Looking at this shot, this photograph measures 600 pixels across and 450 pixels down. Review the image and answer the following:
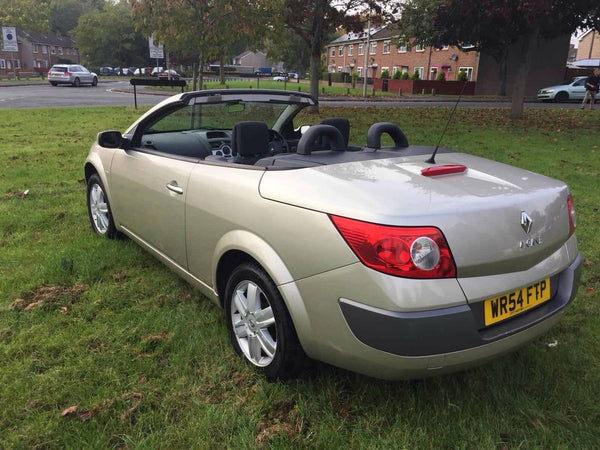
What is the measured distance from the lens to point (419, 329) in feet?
6.35

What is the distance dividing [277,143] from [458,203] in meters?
2.30

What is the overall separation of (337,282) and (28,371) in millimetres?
1915

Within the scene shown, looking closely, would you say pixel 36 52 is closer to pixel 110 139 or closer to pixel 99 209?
pixel 99 209

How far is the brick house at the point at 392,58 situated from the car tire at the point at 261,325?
104 feet

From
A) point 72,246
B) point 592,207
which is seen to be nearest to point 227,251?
point 72,246

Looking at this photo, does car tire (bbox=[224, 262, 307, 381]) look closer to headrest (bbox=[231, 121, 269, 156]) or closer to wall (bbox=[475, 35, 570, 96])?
headrest (bbox=[231, 121, 269, 156])

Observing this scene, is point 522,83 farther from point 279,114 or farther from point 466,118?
point 279,114

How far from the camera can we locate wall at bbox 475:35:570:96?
3888 centimetres

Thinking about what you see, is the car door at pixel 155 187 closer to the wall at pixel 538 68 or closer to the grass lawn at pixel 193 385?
the grass lawn at pixel 193 385

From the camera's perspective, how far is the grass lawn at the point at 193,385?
7.41 feet

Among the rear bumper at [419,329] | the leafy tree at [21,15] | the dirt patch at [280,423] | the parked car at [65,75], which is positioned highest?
the leafy tree at [21,15]

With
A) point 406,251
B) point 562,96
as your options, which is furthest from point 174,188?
point 562,96

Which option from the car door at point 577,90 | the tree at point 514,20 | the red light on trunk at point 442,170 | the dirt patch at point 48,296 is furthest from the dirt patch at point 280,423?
the car door at point 577,90

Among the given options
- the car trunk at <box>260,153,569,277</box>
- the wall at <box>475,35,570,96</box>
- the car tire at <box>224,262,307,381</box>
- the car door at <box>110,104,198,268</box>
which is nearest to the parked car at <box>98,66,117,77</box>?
the wall at <box>475,35,570,96</box>
